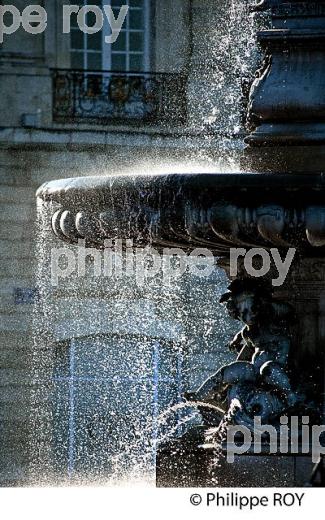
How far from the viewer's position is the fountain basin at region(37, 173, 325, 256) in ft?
15.5

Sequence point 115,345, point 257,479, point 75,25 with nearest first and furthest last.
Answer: point 257,479, point 115,345, point 75,25

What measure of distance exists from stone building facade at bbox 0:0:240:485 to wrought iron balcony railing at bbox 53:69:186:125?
12 mm

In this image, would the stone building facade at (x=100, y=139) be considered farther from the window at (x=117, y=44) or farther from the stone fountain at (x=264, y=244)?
the stone fountain at (x=264, y=244)

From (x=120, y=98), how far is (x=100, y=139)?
44cm

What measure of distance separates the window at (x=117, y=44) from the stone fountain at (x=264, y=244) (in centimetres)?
834

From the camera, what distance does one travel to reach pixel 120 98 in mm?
13312

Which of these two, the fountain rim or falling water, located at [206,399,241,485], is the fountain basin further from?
falling water, located at [206,399,241,485]

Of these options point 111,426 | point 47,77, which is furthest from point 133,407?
point 47,77

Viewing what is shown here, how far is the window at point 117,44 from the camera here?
13820 mm

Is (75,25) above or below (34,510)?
above

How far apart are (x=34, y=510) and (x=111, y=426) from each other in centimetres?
654

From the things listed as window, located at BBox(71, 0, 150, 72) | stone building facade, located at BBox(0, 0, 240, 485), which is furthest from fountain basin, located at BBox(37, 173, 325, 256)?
window, located at BBox(71, 0, 150, 72)

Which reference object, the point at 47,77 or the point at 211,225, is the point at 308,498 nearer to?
the point at 211,225

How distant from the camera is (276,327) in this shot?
5305 millimetres
